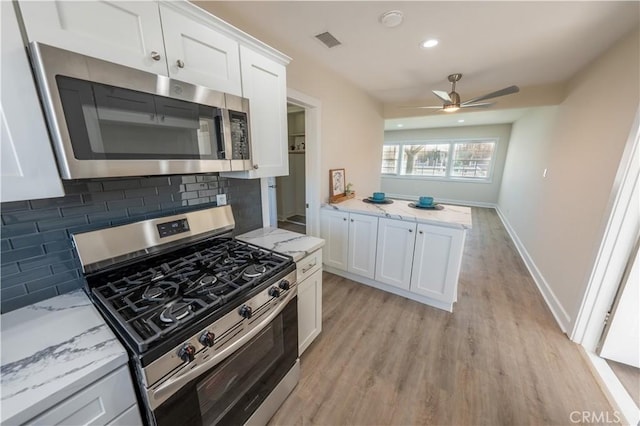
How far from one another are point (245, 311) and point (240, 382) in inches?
16.5

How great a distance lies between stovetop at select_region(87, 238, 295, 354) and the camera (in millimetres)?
843

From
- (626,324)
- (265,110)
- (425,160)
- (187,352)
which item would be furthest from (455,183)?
(187,352)

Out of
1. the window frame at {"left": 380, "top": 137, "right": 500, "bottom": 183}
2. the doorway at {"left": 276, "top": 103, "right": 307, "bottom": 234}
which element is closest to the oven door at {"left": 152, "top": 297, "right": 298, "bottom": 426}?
the doorway at {"left": 276, "top": 103, "right": 307, "bottom": 234}

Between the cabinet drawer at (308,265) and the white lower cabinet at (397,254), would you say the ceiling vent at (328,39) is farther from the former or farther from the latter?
the cabinet drawer at (308,265)

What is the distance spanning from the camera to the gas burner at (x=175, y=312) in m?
0.86

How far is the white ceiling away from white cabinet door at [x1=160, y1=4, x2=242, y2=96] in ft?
1.91

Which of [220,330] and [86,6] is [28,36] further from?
[220,330]

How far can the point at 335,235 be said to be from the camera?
9.50 feet

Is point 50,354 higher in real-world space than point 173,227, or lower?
lower

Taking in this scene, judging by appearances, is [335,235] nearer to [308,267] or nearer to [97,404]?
[308,267]

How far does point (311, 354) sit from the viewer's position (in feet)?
6.06

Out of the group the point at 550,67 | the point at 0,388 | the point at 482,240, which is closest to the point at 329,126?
the point at 550,67

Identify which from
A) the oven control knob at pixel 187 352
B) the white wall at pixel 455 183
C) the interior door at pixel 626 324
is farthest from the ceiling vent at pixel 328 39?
the white wall at pixel 455 183

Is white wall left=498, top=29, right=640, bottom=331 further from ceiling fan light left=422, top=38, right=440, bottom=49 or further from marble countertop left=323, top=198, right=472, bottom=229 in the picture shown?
ceiling fan light left=422, top=38, right=440, bottom=49
